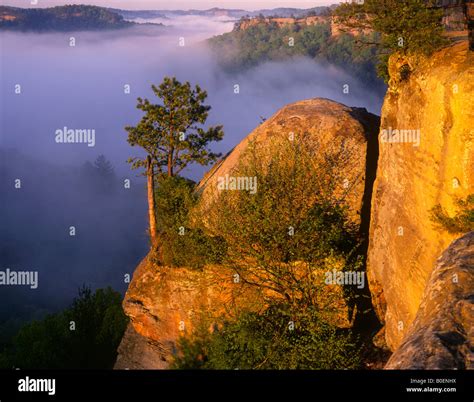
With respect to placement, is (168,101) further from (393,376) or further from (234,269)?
(393,376)

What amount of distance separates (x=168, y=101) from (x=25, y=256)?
554 ft

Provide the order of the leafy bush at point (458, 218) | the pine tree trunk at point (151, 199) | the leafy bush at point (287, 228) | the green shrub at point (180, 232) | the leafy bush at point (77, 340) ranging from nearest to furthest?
the leafy bush at point (458, 218)
the leafy bush at point (287, 228)
the green shrub at point (180, 232)
the pine tree trunk at point (151, 199)
the leafy bush at point (77, 340)

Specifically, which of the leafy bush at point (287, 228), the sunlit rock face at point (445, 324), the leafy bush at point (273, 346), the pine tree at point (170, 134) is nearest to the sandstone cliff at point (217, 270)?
the leafy bush at point (287, 228)

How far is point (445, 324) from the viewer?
10719 millimetres

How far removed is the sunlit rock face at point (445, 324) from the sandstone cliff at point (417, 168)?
844 centimetres

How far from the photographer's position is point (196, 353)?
24.9m

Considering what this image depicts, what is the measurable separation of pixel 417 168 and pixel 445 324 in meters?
14.2

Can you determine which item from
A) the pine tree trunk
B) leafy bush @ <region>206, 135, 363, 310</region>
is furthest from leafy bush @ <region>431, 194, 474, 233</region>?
the pine tree trunk

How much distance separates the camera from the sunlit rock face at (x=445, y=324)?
9.79 metres

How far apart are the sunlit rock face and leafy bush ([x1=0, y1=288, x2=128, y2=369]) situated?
4700cm

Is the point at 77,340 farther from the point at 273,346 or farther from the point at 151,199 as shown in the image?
the point at 273,346

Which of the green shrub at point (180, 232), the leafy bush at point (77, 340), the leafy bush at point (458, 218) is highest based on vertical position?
the leafy bush at point (458, 218)

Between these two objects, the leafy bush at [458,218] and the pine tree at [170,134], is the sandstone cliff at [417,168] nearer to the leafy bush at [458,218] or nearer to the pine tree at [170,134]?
the leafy bush at [458,218]

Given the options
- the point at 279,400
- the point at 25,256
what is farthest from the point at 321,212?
the point at 25,256
